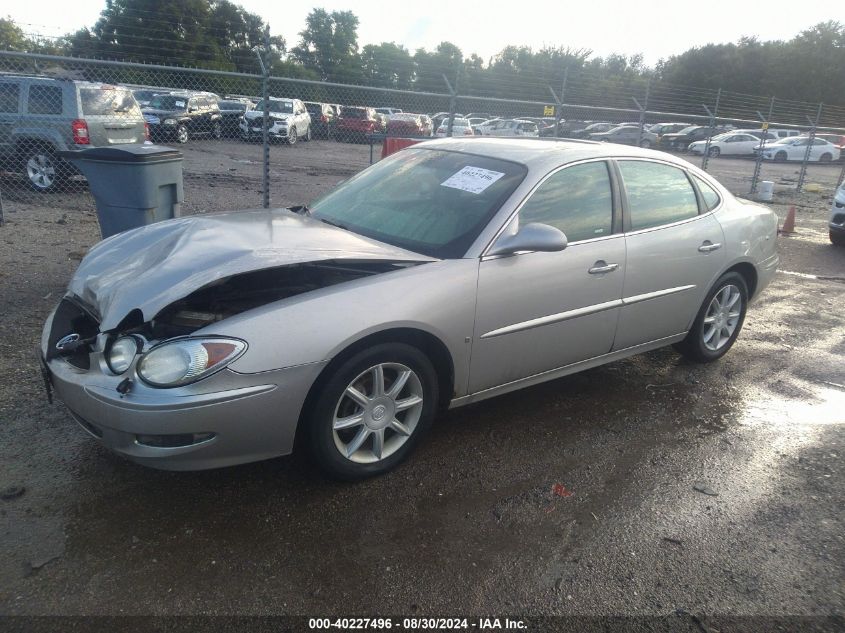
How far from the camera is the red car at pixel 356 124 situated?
23.1 meters

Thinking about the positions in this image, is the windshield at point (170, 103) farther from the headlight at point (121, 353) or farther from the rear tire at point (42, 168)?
the headlight at point (121, 353)

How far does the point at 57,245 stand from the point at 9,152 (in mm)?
3869

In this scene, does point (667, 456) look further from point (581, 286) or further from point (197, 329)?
point (197, 329)

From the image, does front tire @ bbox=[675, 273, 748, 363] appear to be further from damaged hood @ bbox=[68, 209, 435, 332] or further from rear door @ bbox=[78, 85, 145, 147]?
rear door @ bbox=[78, 85, 145, 147]

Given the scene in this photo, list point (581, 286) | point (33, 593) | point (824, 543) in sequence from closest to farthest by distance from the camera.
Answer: point (33, 593) < point (824, 543) < point (581, 286)

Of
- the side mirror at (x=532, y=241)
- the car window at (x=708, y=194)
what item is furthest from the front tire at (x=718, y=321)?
the side mirror at (x=532, y=241)

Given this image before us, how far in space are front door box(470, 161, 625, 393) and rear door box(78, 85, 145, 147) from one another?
866 centimetres

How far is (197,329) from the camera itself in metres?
2.65

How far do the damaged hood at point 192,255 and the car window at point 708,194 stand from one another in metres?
2.45

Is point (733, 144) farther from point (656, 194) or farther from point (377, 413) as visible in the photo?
point (377, 413)

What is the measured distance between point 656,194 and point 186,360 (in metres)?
3.15

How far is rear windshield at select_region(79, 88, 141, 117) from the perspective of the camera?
9.79m

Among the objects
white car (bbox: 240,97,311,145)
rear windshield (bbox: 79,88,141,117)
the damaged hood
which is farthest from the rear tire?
white car (bbox: 240,97,311,145)

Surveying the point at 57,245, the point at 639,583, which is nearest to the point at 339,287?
the point at 639,583
